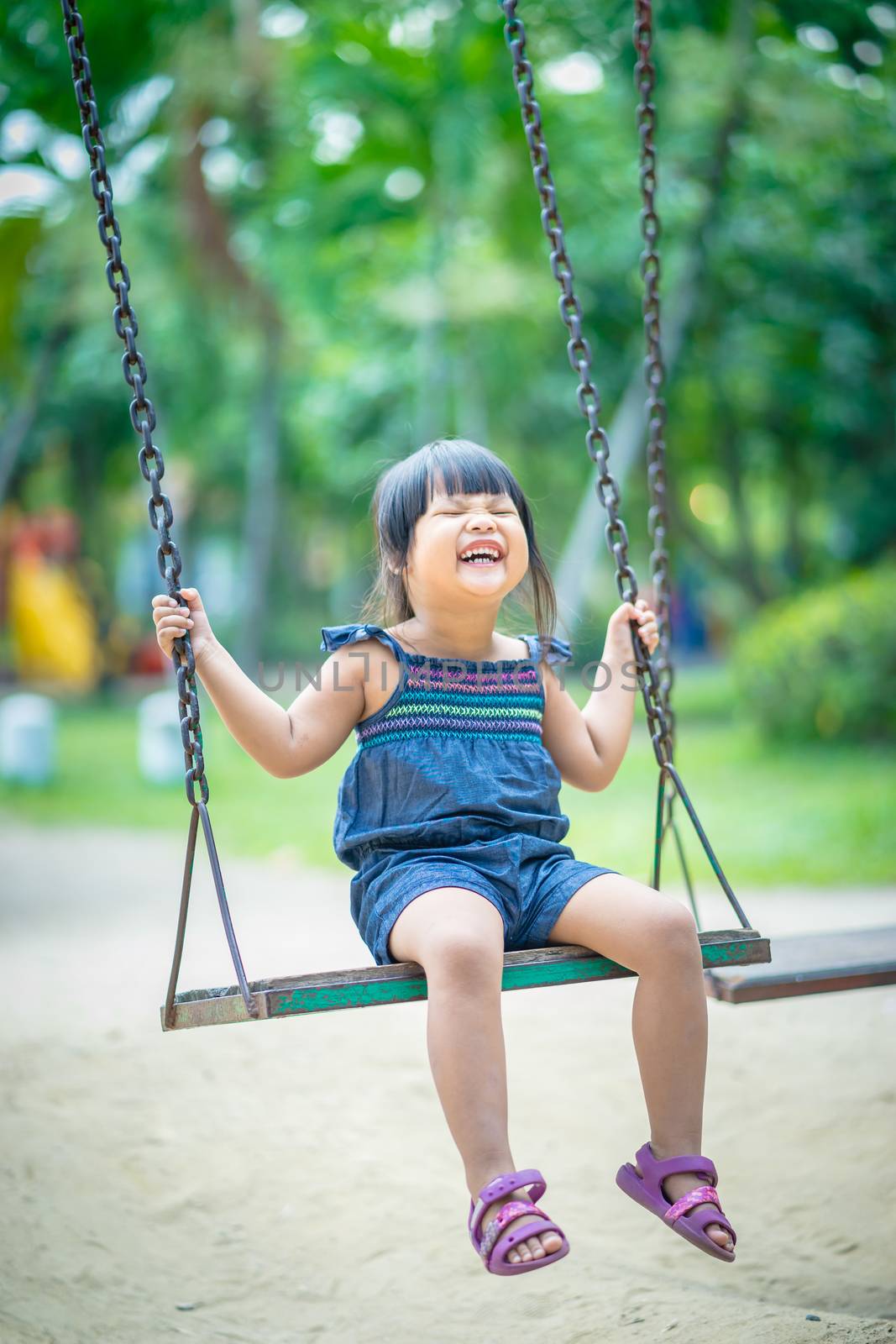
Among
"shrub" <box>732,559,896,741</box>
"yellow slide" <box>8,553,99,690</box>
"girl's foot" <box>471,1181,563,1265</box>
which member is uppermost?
"yellow slide" <box>8,553,99,690</box>

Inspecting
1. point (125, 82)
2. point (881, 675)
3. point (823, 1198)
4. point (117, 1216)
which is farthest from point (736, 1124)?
point (125, 82)

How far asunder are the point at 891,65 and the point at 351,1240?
389 inches

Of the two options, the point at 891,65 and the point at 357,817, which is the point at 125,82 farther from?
the point at 357,817

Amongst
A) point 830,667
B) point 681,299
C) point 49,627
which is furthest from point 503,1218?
point 49,627

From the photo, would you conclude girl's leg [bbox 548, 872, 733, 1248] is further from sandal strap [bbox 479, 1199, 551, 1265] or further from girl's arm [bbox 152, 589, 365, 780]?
girl's arm [bbox 152, 589, 365, 780]

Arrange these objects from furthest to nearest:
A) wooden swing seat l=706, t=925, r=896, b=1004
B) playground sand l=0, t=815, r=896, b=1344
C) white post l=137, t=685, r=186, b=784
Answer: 1. white post l=137, t=685, r=186, b=784
2. wooden swing seat l=706, t=925, r=896, b=1004
3. playground sand l=0, t=815, r=896, b=1344

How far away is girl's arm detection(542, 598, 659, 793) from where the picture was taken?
2709mm

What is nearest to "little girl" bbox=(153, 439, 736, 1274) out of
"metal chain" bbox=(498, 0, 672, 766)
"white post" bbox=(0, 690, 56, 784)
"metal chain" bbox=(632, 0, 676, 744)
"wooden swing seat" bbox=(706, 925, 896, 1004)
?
"metal chain" bbox=(498, 0, 672, 766)

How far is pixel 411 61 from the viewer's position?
350 inches

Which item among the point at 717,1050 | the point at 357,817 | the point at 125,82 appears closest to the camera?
the point at 357,817

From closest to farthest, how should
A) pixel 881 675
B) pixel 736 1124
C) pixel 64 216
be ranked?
pixel 736 1124, pixel 881 675, pixel 64 216

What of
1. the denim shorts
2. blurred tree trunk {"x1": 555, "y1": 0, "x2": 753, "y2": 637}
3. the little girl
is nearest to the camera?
the little girl

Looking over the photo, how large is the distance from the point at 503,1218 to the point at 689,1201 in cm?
36

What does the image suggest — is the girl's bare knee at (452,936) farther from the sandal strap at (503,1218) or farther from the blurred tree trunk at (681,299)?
the blurred tree trunk at (681,299)
